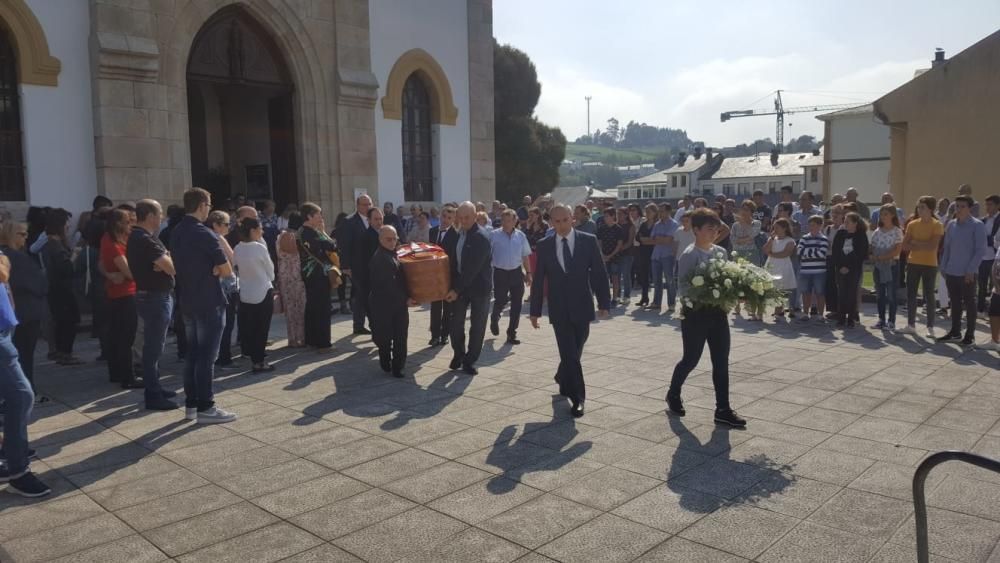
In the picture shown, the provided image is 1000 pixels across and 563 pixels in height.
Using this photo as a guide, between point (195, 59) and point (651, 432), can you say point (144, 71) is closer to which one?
point (195, 59)

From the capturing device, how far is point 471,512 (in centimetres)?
429

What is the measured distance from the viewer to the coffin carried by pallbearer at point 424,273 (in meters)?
7.95

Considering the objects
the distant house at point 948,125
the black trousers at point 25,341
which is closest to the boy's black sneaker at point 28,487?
the black trousers at point 25,341

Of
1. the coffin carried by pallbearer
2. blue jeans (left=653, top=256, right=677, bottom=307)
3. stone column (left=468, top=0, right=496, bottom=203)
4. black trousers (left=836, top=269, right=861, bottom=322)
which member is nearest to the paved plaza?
the coffin carried by pallbearer

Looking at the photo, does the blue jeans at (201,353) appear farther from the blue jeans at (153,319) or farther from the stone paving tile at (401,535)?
the stone paving tile at (401,535)

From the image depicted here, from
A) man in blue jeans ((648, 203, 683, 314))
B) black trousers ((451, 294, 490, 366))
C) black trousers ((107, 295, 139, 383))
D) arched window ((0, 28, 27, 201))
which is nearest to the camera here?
black trousers ((107, 295, 139, 383))

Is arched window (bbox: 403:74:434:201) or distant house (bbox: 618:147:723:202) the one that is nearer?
arched window (bbox: 403:74:434:201)

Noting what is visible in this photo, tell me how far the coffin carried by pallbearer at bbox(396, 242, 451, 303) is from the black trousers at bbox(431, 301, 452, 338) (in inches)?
58.1

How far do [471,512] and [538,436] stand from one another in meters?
1.52

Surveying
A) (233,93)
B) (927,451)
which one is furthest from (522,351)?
(233,93)

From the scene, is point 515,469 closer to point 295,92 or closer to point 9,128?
point 9,128

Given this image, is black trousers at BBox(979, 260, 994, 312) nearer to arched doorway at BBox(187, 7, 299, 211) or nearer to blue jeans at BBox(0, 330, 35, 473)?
blue jeans at BBox(0, 330, 35, 473)

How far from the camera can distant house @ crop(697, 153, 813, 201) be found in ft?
259

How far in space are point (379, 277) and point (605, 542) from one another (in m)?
4.63
